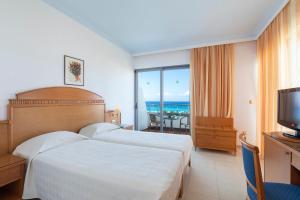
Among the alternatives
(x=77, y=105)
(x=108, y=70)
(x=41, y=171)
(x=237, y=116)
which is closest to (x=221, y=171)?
(x=237, y=116)

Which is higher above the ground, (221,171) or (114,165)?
(114,165)

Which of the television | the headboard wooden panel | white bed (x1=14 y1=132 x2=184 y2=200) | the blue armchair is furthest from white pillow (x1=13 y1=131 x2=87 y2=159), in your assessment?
the television

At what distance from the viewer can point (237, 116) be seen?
160 inches

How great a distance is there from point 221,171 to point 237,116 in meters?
1.86

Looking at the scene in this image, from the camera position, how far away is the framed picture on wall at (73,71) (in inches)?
111

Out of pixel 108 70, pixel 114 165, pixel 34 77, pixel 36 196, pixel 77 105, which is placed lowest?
pixel 36 196

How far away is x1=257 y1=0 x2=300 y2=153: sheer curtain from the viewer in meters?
2.19

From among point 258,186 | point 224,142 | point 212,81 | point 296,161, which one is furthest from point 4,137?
point 212,81

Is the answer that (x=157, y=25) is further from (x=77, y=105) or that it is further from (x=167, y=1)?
(x=77, y=105)

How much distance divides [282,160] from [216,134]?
1961 millimetres

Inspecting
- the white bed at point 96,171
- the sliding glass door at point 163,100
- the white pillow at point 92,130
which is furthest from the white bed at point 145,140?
the sliding glass door at point 163,100

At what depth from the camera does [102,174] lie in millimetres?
1357

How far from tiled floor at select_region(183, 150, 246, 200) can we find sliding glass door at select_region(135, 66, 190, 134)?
1800 millimetres

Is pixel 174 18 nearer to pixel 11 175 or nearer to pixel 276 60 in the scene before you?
pixel 276 60
